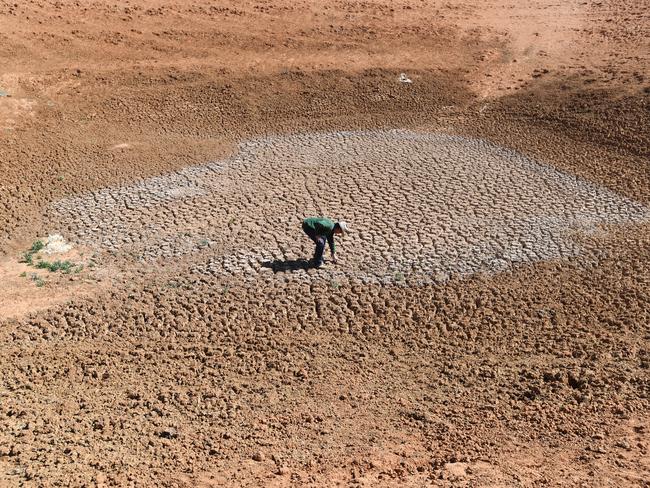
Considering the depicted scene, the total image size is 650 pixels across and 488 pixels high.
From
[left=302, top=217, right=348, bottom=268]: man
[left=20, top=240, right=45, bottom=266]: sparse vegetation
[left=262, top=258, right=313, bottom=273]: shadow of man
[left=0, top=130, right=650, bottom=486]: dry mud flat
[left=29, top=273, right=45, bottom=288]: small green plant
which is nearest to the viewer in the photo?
[left=0, top=130, right=650, bottom=486]: dry mud flat

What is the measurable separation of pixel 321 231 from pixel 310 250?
0.98m

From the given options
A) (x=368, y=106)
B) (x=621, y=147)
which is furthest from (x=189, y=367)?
(x=621, y=147)

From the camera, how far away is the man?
10.8 meters

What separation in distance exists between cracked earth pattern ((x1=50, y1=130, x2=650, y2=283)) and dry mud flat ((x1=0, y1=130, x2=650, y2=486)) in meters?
0.05

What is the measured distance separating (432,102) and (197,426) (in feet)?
39.3

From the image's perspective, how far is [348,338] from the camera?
9891 mm

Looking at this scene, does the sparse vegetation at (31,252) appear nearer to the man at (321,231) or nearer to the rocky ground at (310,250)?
the rocky ground at (310,250)

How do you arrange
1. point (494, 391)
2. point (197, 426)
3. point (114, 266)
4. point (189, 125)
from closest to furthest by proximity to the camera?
point (197, 426), point (494, 391), point (114, 266), point (189, 125)

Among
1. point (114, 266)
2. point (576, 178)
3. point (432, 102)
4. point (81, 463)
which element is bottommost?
point (81, 463)

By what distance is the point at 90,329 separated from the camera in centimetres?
1002

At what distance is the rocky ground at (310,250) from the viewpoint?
8.05 meters

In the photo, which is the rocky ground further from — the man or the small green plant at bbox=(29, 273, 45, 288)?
the man

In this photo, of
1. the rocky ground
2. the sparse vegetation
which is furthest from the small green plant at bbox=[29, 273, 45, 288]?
the sparse vegetation

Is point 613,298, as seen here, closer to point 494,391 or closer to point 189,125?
point 494,391
